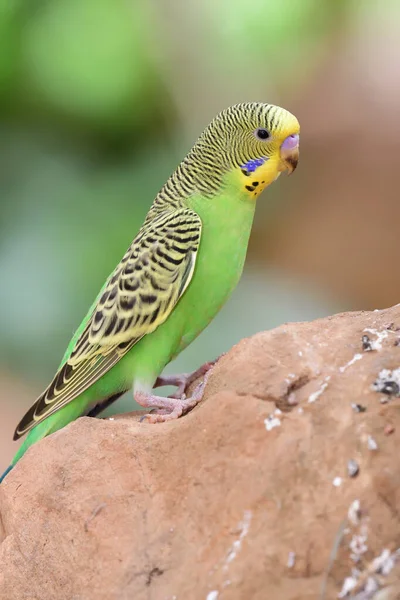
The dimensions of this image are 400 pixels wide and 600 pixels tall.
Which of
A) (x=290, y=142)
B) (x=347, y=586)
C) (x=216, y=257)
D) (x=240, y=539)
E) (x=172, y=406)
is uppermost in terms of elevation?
(x=290, y=142)

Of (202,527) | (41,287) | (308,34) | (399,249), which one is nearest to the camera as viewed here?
(202,527)

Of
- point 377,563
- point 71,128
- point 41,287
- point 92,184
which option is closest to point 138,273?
point 377,563

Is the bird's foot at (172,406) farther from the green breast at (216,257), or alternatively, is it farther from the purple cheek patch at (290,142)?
the purple cheek patch at (290,142)

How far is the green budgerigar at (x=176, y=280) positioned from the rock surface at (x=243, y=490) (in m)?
0.58

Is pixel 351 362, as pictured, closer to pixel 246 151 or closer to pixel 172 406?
pixel 172 406

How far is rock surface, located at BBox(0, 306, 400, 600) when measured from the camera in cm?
168

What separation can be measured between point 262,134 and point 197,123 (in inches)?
178

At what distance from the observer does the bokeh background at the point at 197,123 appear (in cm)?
677

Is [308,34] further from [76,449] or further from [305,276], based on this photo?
[76,449]

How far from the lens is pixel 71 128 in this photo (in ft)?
23.9

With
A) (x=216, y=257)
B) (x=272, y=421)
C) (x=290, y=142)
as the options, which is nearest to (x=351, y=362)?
(x=272, y=421)

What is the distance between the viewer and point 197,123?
736 centimetres

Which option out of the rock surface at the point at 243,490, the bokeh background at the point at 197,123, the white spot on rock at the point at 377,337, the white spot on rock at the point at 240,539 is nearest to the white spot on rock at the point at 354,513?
the rock surface at the point at 243,490

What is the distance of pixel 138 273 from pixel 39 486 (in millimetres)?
1034
